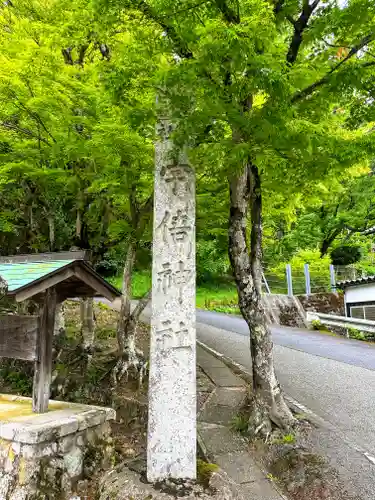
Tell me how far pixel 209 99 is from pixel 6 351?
3773 mm

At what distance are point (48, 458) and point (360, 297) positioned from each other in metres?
16.1

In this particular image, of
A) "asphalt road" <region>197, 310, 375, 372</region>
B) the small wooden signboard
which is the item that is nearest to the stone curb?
"asphalt road" <region>197, 310, 375, 372</region>

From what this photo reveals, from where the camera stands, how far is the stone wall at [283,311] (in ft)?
59.2

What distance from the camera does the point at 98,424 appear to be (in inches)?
193

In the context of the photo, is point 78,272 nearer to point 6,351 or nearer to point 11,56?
point 6,351

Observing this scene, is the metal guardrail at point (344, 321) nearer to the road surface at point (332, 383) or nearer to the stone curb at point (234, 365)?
the road surface at point (332, 383)

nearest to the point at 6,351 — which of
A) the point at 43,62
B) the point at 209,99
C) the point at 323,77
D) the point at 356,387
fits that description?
the point at 209,99

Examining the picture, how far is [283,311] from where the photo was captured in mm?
18406

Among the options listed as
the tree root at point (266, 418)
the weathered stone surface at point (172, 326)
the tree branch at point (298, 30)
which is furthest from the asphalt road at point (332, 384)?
the tree branch at point (298, 30)

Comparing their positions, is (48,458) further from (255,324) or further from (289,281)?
(289,281)

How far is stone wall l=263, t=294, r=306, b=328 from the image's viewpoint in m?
18.0

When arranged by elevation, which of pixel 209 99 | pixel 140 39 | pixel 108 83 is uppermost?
pixel 140 39

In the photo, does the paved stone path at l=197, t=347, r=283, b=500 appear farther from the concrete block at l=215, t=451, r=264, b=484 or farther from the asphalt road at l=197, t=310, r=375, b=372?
the asphalt road at l=197, t=310, r=375, b=372

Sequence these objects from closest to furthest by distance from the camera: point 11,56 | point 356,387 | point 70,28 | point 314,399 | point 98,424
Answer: point 98,424
point 70,28
point 11,56
point 314,399
point 356,387
